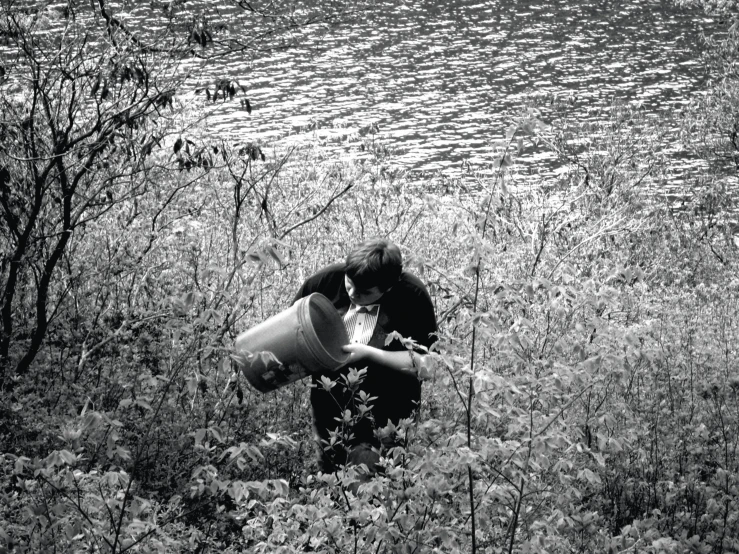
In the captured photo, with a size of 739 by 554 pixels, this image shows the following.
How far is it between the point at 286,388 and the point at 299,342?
2111 millimetres

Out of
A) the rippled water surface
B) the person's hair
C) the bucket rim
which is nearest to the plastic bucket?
the bucket rim

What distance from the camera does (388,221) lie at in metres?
9.41

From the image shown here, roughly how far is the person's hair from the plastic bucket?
21cm

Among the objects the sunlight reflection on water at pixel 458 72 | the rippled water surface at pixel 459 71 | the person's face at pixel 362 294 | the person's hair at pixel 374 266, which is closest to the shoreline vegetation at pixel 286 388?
the person's hair at pixel 374 266

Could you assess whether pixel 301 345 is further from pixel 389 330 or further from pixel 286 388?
pixel 286 388

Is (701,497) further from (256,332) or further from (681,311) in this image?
(681,311)

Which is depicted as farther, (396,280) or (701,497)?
(701,497)

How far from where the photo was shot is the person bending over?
3482mm

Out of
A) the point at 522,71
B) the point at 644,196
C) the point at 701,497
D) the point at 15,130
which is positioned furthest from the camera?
the point at 522,71

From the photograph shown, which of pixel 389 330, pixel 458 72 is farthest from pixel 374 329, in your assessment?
pixel 458 72

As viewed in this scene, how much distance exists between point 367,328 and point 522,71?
1845 centimetres

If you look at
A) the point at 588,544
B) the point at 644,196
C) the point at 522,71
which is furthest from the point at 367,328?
the point at 522,71

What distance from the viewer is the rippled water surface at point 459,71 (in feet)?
57.7

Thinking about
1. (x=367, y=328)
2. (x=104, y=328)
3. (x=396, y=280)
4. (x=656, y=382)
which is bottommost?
(x=656, y=382)
